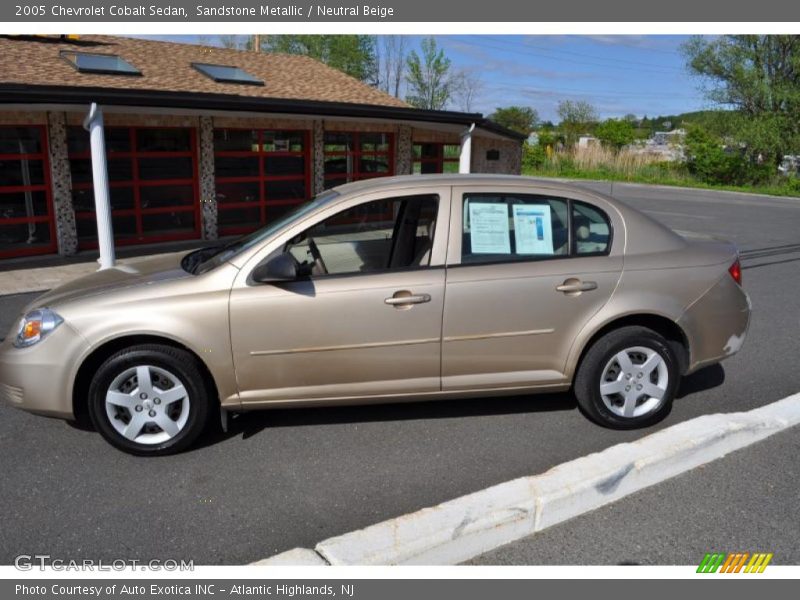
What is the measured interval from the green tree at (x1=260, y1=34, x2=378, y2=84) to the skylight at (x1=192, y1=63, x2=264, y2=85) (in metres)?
33.5

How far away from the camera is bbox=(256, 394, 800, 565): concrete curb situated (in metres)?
3.00

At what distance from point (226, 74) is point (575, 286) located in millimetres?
12208

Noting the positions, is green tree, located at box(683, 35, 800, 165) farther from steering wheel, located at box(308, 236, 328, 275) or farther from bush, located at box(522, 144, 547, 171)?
steering wheel, located at box(308, 236, 328, 275)

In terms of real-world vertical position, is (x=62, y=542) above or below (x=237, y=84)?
below

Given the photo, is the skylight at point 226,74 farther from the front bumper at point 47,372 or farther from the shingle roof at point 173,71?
the front bumper at point 47,372

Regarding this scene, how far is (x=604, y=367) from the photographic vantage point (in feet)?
14.3

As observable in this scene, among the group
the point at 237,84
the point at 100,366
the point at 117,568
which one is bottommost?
the point at 117,568

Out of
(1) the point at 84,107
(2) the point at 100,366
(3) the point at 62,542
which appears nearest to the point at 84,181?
(1) the point at 84,107

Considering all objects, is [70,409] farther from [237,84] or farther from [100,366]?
[237,84]

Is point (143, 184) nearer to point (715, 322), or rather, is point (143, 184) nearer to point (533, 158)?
point (715, 322)

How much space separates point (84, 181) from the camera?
12.0 metres

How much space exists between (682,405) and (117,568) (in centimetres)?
390

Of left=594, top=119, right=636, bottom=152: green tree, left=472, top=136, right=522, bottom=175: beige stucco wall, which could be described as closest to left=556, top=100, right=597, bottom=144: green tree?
left=594, top=119, right=636, bottom=152: green tree

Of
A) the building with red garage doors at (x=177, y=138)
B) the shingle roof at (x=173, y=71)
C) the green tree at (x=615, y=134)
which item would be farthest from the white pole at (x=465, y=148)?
the green tree at (x=615, y=134)
